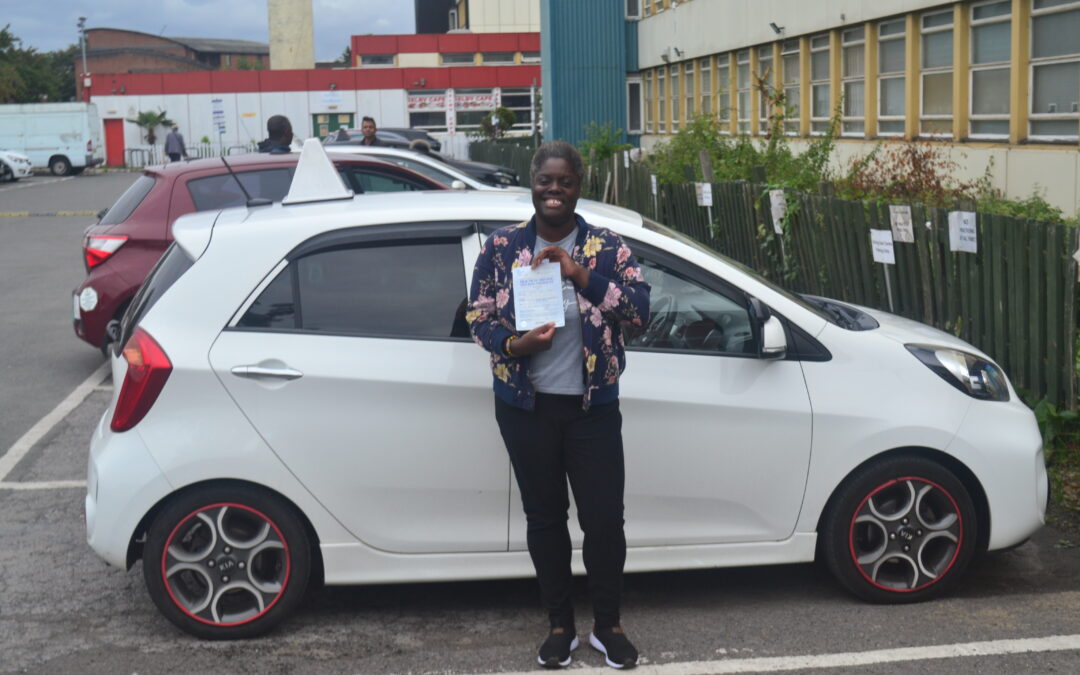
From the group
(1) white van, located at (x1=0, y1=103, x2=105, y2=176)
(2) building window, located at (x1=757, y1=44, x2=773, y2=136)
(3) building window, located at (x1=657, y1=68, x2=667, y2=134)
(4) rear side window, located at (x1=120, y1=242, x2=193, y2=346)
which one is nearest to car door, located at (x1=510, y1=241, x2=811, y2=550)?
(4) rear side window, located at (x1=120, y1=242, x2=193, y2=346)

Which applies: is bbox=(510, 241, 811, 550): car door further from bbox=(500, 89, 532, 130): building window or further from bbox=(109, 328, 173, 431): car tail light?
bbox=(500, 89, 532, 130): building window

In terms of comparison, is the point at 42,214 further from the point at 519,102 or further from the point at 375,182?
the point at 519,102

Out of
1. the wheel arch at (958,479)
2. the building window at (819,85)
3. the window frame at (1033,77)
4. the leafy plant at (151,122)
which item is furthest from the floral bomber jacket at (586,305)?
the leafy plant at (151,122)

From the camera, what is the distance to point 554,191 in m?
4.51

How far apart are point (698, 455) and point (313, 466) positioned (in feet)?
4.69

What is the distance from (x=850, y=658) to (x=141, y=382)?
8.93ft

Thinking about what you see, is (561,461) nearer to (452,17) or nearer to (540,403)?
(540,403)

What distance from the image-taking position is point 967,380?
17.7 ft

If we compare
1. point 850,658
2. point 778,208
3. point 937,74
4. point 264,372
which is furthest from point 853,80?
point 264,372

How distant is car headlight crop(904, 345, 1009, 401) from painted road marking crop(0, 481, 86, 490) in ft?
15.0

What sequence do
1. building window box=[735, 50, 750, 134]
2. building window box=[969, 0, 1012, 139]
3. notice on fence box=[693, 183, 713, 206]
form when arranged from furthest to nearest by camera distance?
building window box=[735, 50, 750, 134]
building window box=[969, 0, 1012, 139]
notice on fence box=[693, 183, 713, 206]

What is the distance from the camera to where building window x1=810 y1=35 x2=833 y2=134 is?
24797 mm

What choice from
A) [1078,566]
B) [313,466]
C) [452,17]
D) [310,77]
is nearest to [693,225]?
[1078,566]

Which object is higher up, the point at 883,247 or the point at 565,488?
the point at 883,247
